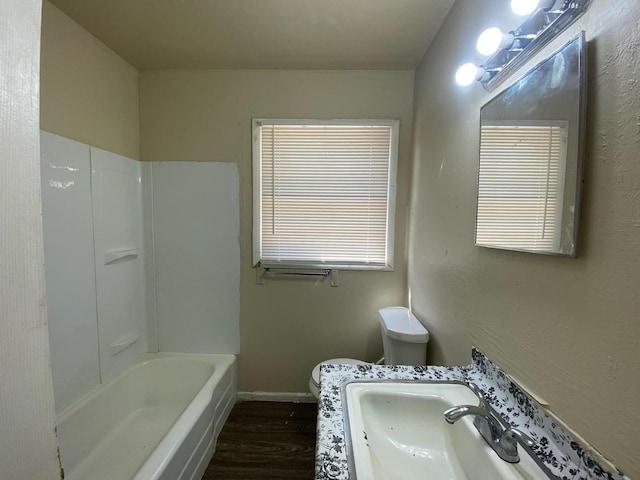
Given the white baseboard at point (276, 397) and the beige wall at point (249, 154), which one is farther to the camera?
the white baseboard at point (276, 397)

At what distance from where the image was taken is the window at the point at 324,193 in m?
2.02

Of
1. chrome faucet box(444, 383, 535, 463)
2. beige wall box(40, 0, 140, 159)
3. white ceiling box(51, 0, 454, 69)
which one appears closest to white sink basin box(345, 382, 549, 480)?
chrome faucet box(444, 383, 535, 463)

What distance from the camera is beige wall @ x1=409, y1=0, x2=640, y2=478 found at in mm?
542

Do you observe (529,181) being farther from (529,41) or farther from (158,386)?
(158,386)

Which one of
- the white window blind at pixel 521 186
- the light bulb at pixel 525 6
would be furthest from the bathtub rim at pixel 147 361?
the light bulb at pixel 525 6

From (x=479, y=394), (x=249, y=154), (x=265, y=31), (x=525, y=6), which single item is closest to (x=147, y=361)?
(x=249, y=154)

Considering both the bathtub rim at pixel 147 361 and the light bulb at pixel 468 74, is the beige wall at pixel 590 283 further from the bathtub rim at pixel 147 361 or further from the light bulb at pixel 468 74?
the bathtub rim at pixel 147 361

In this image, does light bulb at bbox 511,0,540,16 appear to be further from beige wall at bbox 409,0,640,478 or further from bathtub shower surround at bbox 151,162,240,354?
bathtub shower surround at bbox 151,162,240,354

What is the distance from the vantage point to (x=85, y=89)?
1628 mm

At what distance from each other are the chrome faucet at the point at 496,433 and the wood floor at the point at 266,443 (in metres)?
1.22

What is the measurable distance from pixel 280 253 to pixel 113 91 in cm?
150

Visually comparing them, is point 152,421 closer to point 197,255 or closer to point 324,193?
point 197,255

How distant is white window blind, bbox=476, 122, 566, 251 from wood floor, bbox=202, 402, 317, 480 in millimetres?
1580

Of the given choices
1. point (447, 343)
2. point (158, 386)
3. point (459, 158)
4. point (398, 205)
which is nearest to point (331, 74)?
point (398, 205)
